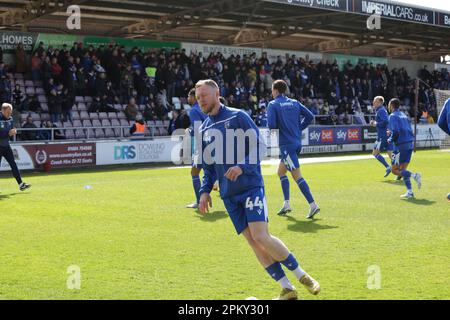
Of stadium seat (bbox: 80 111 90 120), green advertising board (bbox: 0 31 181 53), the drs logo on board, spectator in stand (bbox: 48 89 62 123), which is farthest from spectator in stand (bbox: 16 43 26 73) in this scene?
the drs logo on board

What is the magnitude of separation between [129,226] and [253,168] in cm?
514

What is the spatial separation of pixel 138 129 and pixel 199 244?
60.5 feet

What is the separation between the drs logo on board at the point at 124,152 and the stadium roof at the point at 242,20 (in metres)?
6.56

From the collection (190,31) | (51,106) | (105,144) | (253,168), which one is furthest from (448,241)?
(190,31)

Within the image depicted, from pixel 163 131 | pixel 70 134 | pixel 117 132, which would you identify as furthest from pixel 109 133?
pixel 163 131

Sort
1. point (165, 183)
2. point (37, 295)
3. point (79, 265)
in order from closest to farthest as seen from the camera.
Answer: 1. point (37, 295)
2. point (79, 265)
3. point (165, 183)

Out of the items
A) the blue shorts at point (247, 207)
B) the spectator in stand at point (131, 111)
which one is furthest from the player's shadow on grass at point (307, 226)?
the spectator in stand at point (131, 111)

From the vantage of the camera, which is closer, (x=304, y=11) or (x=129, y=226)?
(x=129, y=226)

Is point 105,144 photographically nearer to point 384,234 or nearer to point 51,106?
point 51,106

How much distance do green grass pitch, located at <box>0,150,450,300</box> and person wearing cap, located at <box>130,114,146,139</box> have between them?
34.1ft

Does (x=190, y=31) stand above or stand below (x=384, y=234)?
above

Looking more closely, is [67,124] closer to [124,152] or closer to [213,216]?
[124,152]

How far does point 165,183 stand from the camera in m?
18.7
